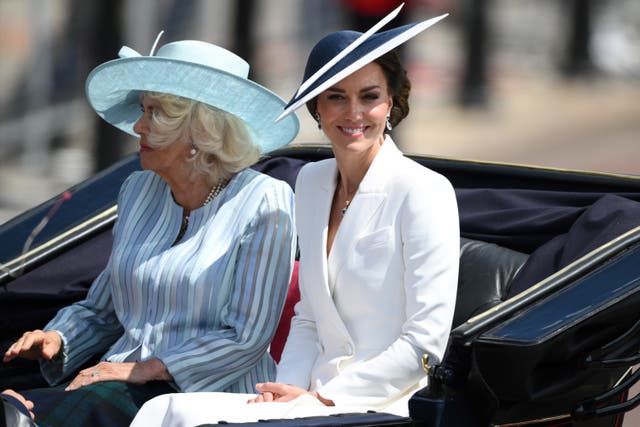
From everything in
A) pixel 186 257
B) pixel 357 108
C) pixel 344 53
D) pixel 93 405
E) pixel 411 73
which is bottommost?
pixel 411 73

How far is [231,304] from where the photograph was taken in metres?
3.43

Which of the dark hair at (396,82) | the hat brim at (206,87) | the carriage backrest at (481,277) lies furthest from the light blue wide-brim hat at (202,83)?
the carriage backrest at (481,277)

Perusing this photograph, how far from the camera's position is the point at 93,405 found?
10.8 feet

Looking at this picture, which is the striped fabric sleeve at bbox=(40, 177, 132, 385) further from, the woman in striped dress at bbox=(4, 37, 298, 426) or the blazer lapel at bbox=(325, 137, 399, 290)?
the blazer lapel at bbox=(325, 137, 399, 290)

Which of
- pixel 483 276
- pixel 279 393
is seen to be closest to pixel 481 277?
pixel 483 276

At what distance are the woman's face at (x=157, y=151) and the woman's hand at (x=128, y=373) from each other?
53 centimetres

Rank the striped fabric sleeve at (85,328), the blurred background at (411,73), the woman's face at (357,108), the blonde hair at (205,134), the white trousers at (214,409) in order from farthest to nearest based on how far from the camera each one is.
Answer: the blurred background at (411,73)
the striped fabric sleeve at (85,328)
the blonde hair at (205,134)
the woman's face at (357,108)
the white trousers at (214,409)

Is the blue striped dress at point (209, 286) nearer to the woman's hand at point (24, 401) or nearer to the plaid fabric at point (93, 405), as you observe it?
the plaid fabric at point (93, 405)

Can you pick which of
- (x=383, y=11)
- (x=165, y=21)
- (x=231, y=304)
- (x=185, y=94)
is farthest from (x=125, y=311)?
(x=165, y=21)

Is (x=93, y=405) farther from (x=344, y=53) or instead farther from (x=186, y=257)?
(x=344, y=53)

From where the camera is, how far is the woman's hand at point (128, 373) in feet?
11.1

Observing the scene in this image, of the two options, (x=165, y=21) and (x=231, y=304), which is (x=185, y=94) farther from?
(x=165, y=21)

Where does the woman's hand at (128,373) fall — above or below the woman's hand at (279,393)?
below

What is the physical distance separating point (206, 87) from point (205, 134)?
13 centimetres
